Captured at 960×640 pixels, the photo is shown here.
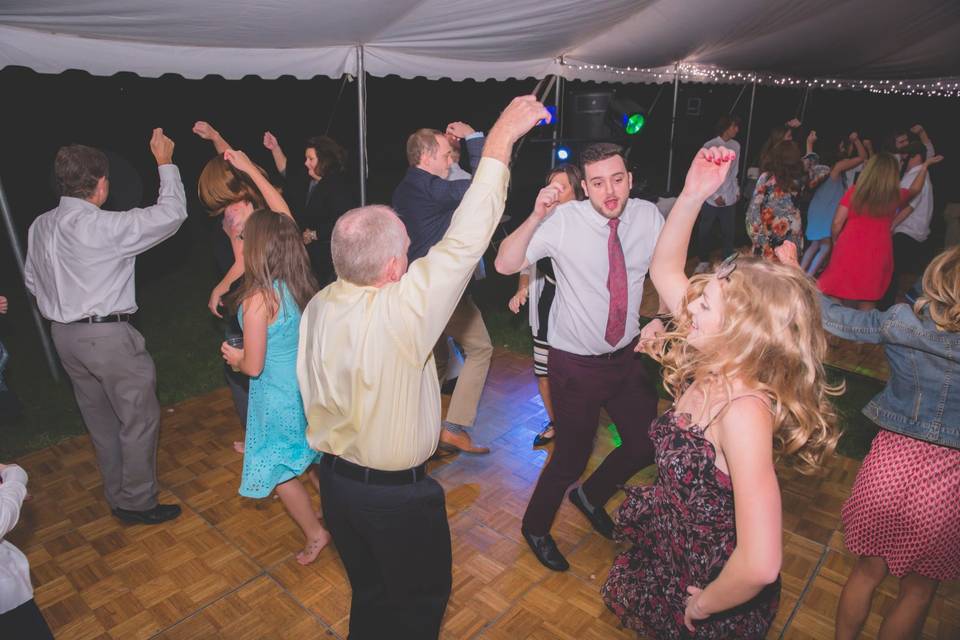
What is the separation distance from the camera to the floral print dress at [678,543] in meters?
1.28

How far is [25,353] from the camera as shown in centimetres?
473

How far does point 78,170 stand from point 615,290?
2042 millimetres

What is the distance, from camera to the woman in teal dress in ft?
6.77

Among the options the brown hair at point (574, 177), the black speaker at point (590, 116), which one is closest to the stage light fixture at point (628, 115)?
the black speaker at point (590, 116)

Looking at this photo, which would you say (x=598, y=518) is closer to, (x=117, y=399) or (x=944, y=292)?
(x=944, y=292)

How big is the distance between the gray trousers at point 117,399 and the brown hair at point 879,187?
13.5 ft

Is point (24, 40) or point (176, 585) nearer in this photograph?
point (176, 585)

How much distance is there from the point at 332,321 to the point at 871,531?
1617 millimetres

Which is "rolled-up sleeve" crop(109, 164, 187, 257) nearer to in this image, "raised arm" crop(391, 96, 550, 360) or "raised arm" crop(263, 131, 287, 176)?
"raised arm" crop(263, 131, 287, 176)

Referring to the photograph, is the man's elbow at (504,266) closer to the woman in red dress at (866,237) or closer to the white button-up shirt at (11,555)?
the white button-up shirt at (11,555)

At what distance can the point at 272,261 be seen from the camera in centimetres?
209

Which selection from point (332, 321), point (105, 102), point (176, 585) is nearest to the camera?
point (332, 321)

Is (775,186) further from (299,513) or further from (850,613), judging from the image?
(299,513)

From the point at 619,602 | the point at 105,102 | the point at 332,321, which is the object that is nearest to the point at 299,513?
the point at 332,321
